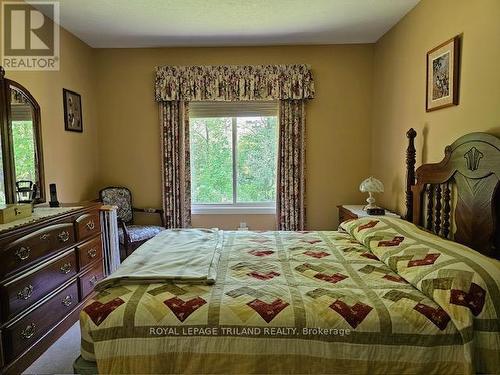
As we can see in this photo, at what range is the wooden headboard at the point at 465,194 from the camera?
199 cm

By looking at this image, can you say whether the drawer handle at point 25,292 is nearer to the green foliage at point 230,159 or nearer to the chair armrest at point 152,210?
the chair armrest at point 152,210

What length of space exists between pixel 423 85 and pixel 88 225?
3204mm

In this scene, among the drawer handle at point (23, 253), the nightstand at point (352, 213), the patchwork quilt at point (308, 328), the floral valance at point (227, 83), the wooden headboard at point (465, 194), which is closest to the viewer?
the patchwork quilt at point (308, 328)

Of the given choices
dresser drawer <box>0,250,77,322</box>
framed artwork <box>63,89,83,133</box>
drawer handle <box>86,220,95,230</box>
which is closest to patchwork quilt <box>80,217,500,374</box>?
dresser drawer <box>0,250,77,322</box>

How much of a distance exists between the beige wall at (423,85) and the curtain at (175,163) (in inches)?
94.3

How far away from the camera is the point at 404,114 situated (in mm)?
3527

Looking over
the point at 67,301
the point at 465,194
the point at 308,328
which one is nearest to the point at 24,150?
the point at 67,301

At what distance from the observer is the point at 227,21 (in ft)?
11.7

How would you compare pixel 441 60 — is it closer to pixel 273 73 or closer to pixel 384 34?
pixel 384 34

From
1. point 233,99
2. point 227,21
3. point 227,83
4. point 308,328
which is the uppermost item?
point 227,21

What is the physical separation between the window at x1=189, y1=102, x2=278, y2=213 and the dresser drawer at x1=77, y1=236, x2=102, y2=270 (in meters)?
1.59

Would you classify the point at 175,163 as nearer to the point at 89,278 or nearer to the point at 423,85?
the point at 89,278

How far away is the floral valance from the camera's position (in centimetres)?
431

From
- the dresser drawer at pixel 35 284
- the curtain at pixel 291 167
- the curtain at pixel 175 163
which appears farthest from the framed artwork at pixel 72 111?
the curtain at pixel 291 167
